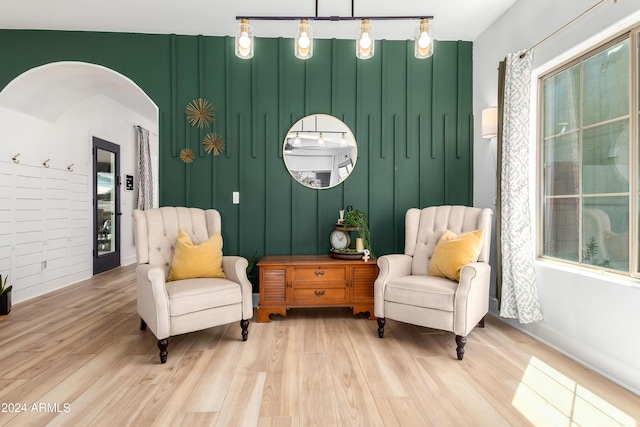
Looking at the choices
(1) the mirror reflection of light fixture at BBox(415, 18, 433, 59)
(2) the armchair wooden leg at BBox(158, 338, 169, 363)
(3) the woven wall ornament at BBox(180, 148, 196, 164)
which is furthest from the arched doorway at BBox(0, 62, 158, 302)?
(1) the mirror reflection of light fixture at BBox(415, 18, 433, 59)

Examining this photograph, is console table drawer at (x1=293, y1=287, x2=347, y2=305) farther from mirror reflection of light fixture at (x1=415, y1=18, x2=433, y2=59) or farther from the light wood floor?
mirror reflection of light fixture at (x1=415, y1=18, x2=433, y2=59)

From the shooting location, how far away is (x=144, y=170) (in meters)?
6.59

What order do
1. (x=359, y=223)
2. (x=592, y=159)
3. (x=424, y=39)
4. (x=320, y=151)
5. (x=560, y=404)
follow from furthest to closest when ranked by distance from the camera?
(x=320, y=151) < (x=359, y=223) < (x=592, y=159) < (x=424, y=39) < (x=560, y=404)

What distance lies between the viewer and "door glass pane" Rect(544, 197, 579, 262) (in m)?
2.59

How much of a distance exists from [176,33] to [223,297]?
106 inches

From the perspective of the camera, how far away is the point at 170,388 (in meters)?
2.02

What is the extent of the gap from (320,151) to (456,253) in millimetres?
1703

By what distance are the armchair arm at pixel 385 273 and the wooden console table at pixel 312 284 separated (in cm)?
27

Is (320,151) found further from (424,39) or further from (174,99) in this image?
(424,39)

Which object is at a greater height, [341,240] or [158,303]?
[341,240]

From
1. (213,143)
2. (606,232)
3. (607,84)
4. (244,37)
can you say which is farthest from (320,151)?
(606,232)

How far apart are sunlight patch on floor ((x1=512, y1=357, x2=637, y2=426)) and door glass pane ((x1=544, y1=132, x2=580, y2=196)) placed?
132 cm

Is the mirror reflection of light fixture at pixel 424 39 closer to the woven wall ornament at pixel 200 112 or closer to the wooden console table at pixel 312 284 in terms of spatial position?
the wooden console table at pixel 312 284

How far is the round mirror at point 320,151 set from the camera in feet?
12.1
